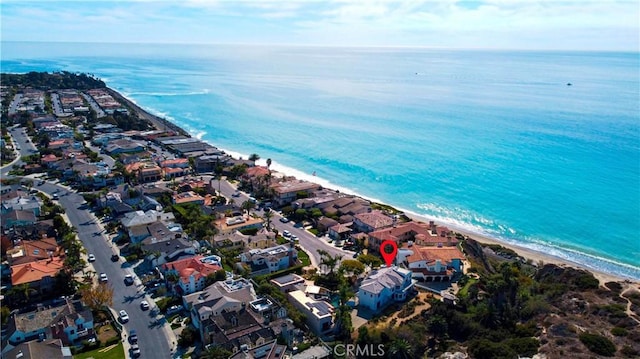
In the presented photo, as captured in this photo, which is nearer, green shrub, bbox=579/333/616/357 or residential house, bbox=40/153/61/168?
green shrub, bbox=579/333/616/357

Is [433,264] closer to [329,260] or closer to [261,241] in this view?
[329,260]

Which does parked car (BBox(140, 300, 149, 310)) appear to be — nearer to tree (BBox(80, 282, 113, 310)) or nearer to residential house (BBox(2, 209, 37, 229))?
tree (BBox(80, 282, 113, 310))

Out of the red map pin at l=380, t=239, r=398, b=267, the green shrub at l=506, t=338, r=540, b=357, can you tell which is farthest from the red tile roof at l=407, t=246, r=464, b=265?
the green shrub at l=506, t=338, r=540, b=357

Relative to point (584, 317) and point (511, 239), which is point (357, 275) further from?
point (511, 239)

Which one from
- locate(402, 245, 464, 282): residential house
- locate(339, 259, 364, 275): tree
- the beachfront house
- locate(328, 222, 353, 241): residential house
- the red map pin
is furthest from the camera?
locate(328, 222, 353, 241): residential house

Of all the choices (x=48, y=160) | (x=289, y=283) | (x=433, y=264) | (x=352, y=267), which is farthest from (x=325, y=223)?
(x=48, y=160)
